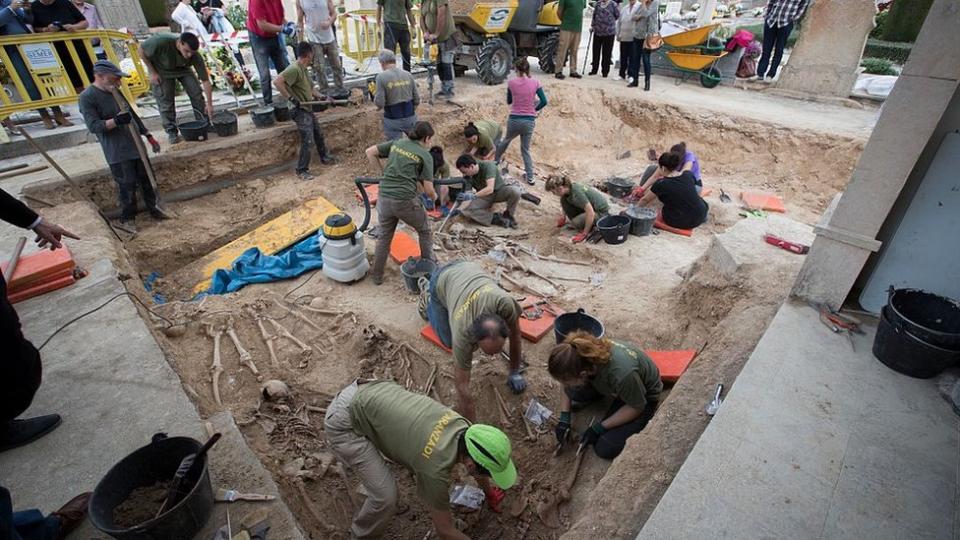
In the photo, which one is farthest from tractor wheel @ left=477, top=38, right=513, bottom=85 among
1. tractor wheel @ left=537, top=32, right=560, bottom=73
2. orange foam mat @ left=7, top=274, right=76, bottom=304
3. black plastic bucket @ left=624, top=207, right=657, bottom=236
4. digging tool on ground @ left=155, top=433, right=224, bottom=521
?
digging tool on ground @ left=155, top=433, right=224, bottom=521

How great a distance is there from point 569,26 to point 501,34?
5.81 feet

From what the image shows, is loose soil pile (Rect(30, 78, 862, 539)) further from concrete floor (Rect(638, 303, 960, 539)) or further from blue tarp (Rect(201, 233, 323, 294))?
concrete floor (Rect(638, 303, 960, 539))

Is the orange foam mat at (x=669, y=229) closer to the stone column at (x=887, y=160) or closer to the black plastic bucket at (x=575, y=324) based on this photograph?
the black plastic bucket at (x=575, y=324)

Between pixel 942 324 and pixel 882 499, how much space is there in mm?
1558

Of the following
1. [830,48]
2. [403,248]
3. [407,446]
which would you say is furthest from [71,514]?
[830,48]

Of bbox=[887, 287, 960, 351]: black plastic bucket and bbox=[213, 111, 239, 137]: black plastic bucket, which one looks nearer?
bbox=[887, 287, 960, 351]: black plastic bucket

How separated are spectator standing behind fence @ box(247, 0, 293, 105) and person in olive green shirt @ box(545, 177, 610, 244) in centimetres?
599

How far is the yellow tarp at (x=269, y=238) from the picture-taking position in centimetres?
723

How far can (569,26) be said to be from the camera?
12164mm

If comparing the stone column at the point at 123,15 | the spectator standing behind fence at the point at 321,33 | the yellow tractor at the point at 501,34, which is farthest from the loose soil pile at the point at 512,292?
the stone column at the point at 123,15

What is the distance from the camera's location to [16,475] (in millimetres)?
3076

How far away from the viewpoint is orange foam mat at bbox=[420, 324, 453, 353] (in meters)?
5.36

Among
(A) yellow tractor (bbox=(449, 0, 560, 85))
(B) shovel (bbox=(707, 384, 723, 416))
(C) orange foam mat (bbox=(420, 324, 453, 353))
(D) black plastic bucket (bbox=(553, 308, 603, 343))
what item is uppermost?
(A) yellow tractor (bbox=(449, 0, 560, 85))

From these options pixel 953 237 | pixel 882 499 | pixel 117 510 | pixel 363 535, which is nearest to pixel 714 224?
pixel 953 237
